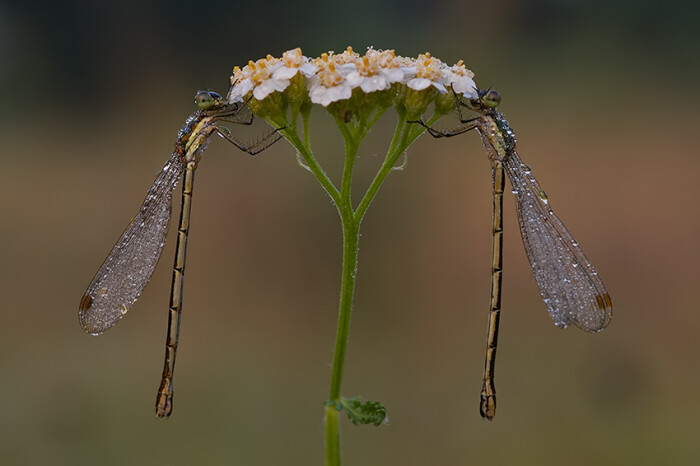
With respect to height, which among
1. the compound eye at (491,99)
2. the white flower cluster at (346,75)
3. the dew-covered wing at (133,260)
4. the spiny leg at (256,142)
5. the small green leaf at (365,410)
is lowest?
the small green leaf at (365,410)

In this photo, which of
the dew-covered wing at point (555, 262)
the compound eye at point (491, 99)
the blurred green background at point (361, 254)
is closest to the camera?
the compound eye at point (491, 99)

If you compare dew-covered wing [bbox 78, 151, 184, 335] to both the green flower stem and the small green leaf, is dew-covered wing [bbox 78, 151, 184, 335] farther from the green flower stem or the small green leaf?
the small green leaf

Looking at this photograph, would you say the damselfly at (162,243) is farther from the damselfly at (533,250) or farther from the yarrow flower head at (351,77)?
the damselfly at (533,250)

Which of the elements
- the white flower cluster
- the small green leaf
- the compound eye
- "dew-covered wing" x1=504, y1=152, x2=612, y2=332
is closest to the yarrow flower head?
the white flower cluster

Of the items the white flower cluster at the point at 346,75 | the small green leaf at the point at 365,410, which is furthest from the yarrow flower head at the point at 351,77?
the small green leaf at the point at 365,410

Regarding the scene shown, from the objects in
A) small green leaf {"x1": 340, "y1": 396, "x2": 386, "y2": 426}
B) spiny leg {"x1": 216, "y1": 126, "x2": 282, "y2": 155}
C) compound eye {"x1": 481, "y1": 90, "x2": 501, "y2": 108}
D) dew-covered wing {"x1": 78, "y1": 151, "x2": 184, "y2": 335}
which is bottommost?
small green leaf {"x1": 340, "y1": 396, "x2": 386, "y2": 426}

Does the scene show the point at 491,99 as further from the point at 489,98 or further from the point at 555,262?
the point at 555,262

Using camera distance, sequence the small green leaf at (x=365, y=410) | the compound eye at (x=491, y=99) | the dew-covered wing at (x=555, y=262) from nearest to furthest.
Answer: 1. the small green leaf at (x=365, y=410)
2. the compound eye at (x=491, y=99)
3. the dew-covered wing at (x=555, y=262)
